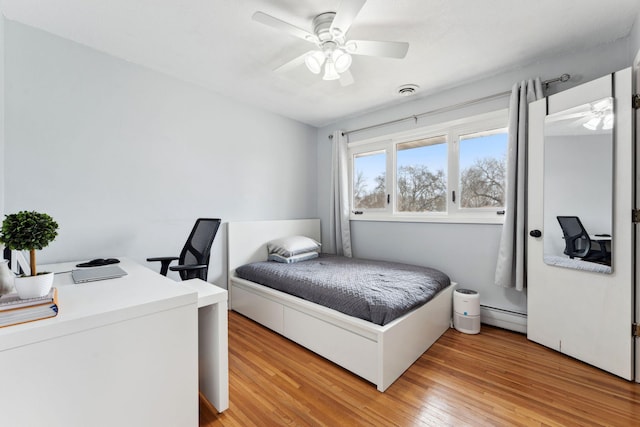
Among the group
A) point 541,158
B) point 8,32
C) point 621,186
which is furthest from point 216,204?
point 621,186

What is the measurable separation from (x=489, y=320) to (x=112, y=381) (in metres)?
2.99

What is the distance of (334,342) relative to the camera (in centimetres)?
197

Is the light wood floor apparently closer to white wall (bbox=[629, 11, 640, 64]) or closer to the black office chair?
the black office chair

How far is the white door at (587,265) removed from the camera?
1.78 meters

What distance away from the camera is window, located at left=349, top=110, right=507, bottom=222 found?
270cm

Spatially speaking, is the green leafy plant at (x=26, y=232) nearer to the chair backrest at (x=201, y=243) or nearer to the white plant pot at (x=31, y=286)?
the white plant pot at (x=31, y=286)

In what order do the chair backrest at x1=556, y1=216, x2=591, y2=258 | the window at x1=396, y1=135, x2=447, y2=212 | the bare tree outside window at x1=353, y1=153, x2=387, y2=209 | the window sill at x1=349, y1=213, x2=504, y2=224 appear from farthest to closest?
the bare tree outside window at x1=353, y1=153, x2=387, y2=209 < the window at x1=396, y1=135, x2=447, y2=212 < the window sill at x1=349, y1=213, x2=504, y2=224 < the chair backrest at x1=556, y1=216, x2=591, y2=258

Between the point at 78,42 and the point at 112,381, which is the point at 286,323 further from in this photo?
the point at 78,42

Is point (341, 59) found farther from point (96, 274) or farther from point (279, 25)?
point (96, 274)

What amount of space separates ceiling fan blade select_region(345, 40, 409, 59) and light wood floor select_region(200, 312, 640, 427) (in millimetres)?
2191

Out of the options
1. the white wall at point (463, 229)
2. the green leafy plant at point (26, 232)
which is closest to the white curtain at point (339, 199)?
the white wall at point (463, 229)

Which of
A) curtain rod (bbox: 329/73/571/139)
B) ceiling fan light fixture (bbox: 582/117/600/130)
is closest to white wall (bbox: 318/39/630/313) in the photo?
curtain rod (bbox: 329/73/571/139)

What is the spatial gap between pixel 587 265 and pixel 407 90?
2.18 m

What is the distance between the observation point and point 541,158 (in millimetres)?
2234
